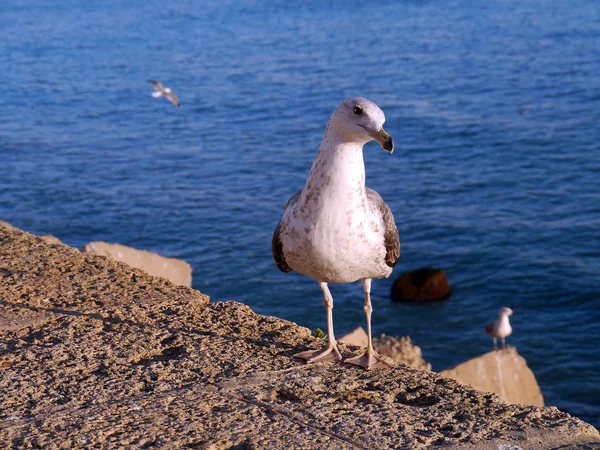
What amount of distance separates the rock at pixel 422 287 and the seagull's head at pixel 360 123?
11.4 metres

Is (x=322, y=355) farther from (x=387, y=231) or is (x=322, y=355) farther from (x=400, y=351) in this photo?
(x=400, y=351)

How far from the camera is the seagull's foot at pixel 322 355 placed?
472 centimetres

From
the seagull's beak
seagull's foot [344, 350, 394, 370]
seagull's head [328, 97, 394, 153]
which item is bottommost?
seagull's foot [344, 350, 394, 370]

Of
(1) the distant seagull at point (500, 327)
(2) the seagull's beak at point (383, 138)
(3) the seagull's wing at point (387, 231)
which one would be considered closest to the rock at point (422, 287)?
(1) the distant seagull at point (500, 327)

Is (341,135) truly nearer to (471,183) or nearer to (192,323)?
(192,323)

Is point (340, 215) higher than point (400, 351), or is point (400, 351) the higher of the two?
point (340, 215)

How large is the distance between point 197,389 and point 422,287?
1215cm

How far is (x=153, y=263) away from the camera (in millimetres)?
9961

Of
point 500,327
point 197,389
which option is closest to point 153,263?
point 197,389

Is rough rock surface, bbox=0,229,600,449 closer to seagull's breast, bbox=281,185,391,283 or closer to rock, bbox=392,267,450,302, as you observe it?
seagull's breast, bbox=281,185,391,283

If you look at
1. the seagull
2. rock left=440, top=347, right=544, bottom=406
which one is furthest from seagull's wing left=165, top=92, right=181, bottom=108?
the seagull

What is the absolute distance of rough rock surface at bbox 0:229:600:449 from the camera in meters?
3.68

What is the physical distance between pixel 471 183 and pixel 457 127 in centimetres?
373

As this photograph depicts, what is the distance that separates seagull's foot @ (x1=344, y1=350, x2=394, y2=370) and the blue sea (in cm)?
837
